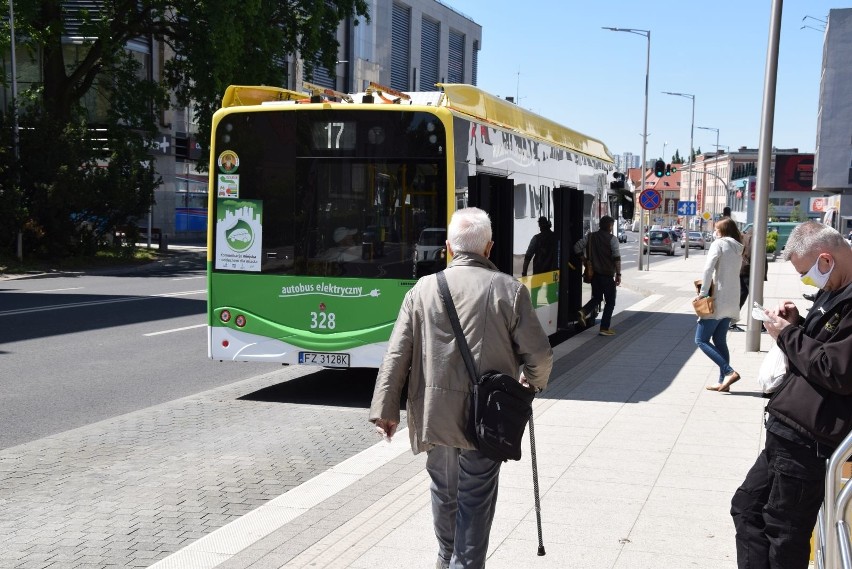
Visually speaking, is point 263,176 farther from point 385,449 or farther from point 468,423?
point 468,423

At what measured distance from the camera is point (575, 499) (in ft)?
20.7

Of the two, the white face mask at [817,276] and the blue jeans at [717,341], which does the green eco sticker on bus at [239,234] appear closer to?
the blue jeans at [717,341]

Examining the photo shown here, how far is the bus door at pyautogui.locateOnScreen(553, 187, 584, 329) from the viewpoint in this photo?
47.5ft

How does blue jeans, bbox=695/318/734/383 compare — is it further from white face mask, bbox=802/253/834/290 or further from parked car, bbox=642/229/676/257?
parked car, bbox=642/229/676/257

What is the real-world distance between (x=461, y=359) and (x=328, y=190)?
5.95m

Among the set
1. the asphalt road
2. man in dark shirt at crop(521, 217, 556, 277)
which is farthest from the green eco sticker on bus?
man in dark shirt at crop(521, 217, 556, 277)

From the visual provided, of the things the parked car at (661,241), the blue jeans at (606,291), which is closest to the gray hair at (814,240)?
the blue jeans at (606,291)

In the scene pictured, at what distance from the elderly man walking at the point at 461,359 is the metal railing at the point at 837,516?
4.19 feet

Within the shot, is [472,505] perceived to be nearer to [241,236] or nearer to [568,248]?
[241,236]

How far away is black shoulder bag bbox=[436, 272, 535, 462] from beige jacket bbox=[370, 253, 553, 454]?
4 cm

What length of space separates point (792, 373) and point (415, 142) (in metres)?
6.26

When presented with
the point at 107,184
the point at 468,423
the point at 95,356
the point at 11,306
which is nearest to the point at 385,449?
the point at 468,423

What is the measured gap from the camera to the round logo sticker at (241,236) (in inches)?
404

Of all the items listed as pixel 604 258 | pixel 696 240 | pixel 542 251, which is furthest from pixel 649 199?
pixel 696 240
